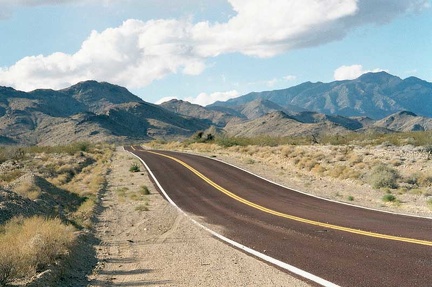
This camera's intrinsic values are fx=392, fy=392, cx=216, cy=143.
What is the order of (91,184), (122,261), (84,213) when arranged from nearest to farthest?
(122,261), (84,213), (91,184)

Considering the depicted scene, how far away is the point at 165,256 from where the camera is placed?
1015 cm

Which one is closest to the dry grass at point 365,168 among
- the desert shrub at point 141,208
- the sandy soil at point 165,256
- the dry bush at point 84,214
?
the sandy soil at point 165,256

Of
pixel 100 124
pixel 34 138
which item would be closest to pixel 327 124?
pixel 100 124

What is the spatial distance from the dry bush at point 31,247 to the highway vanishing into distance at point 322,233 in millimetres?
4844

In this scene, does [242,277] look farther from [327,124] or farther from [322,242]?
[327,124]

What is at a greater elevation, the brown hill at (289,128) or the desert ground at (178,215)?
the brown hill at (289,128)

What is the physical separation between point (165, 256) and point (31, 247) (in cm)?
324

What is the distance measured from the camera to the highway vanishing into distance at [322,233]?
7.93 meters

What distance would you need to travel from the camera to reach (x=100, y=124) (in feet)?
582

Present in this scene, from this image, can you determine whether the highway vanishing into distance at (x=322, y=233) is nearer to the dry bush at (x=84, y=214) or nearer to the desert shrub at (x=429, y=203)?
the desert shrub at (x=429, y=203)

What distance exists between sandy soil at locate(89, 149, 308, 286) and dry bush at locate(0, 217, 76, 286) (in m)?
1.01

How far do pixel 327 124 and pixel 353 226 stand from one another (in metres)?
164

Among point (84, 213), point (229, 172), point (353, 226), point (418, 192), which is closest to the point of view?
point (353, 226)

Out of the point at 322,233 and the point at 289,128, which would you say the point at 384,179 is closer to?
the point at 322,233
